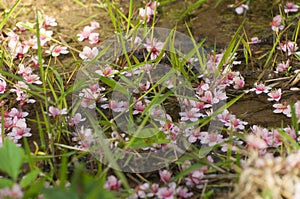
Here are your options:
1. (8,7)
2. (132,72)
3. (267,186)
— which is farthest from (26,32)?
(267,186)

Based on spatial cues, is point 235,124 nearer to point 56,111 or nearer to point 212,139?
point 212,139

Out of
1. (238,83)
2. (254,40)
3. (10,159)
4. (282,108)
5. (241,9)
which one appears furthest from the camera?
(241,9)

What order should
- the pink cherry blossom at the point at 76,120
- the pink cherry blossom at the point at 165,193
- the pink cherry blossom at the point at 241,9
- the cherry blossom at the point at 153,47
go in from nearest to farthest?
the pink cherry blossom at the point at 165,193
the pink cherry blossom at the point at 76,120
the cherry blossom at the point at 153,47
the pink cherry blossom at the point at 241,9

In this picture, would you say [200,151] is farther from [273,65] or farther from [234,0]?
[234,0]

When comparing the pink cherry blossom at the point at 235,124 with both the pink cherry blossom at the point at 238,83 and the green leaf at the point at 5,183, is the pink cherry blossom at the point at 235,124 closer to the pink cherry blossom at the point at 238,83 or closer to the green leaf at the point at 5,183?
the pink cherry blossom at the point at 238,83

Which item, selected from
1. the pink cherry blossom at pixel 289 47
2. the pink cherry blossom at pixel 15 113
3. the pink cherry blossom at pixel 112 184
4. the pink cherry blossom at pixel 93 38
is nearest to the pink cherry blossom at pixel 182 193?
the pink cherry blossom at pixel 112 184

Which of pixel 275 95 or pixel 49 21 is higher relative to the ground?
pixel 49 21

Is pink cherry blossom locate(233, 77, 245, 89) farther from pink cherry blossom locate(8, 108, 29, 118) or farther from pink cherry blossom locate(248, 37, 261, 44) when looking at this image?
pink cherry blossom locate(8, 108, 29, 118)

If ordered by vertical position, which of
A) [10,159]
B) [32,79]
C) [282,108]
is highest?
[10,159]

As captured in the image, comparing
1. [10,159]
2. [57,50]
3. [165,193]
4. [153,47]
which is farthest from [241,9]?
[10,159]
